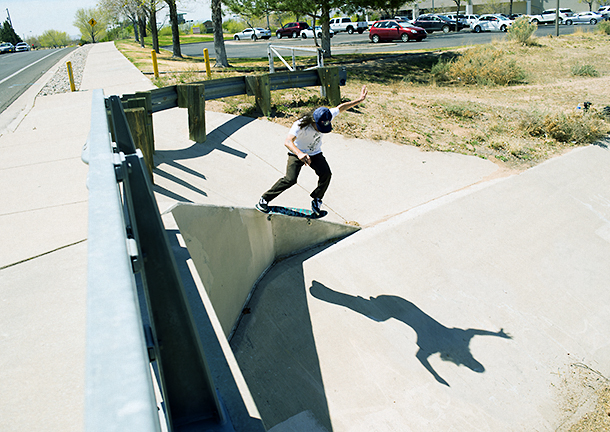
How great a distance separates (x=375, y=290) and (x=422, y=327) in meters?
0.73

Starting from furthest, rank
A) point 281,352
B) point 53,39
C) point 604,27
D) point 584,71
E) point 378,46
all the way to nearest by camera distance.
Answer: point 53,39 → point 604,27 → point 378,46 → point 584,71 → point 281,352

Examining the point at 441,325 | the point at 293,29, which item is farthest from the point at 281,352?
the point at 293,29

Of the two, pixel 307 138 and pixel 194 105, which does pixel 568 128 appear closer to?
pixel 307 138

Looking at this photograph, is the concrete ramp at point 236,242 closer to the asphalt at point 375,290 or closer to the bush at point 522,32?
the asphalt at point 375,290

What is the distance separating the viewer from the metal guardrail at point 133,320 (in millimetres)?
788

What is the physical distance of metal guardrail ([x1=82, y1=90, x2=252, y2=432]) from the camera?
788 millimetres

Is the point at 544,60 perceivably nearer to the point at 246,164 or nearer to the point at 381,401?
the point at 246,164

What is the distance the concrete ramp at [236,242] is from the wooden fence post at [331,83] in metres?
5.11

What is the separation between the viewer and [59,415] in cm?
208

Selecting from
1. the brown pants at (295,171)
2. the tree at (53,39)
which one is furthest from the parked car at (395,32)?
the tree at (53,39)

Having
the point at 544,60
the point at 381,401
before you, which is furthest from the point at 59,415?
the point at 544,60

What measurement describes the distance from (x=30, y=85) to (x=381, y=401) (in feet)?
56.3

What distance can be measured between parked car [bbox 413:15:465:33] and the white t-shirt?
140ft

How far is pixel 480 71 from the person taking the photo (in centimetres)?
1688
